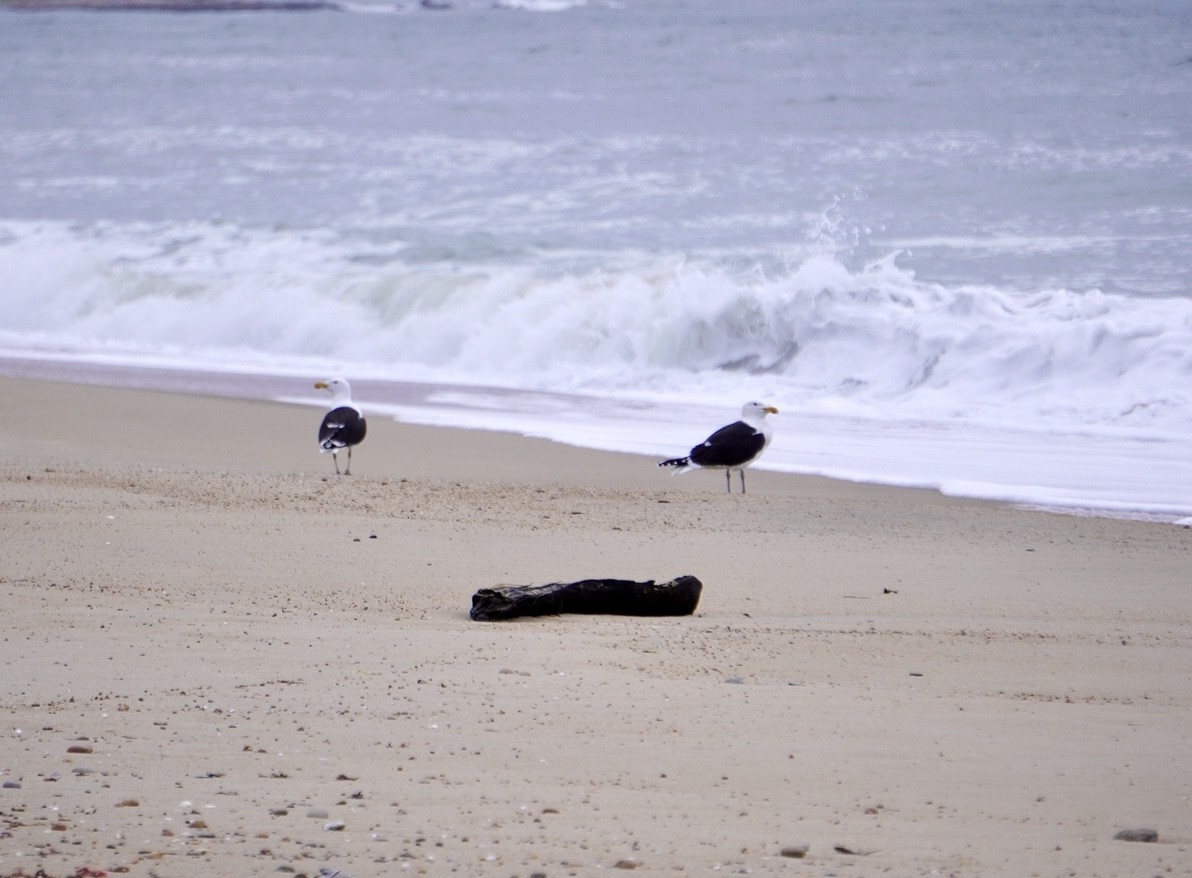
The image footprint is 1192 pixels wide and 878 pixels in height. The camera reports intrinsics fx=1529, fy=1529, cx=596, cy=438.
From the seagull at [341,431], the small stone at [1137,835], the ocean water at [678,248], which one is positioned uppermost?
the ocean water at [678,248]

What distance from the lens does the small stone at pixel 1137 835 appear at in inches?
144

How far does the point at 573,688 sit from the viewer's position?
461 cm

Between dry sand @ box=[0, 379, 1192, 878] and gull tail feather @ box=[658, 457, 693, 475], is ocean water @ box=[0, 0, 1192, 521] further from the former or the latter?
dry sand @ box=[0, 379, 1192, 878]

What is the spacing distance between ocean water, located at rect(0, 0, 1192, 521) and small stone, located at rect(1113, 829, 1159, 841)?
5.33 meters

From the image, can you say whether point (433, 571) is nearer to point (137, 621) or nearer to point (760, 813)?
point (137, 621)

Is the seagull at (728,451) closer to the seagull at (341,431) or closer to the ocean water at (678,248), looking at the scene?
the ocean water at (678,248)

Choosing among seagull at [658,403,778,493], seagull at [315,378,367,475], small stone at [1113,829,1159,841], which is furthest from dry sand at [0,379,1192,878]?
seagull at [315,378,367,475]

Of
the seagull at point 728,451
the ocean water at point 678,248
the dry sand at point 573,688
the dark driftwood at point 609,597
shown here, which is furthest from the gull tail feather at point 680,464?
the dark driftwood at point 609,597

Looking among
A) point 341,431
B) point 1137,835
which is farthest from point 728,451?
point 1137,835

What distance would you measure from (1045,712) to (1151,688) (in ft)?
1.91

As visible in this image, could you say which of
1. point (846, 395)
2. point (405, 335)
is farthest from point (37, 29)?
point (846, 395)

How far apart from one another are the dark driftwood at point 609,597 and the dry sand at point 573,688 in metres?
0.11

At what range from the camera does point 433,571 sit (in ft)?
21.0

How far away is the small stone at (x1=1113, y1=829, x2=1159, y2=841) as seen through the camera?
144 inches
